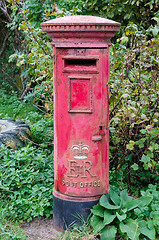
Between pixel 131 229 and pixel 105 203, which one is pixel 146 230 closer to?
pixel 131 229

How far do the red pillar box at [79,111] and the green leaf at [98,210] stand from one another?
55 mm

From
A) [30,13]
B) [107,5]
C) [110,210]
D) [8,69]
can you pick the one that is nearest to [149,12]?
[107,5]

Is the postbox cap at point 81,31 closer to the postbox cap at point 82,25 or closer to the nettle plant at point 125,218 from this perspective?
the postbox cap at point 82,25

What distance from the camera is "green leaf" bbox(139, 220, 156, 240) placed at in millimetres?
2665

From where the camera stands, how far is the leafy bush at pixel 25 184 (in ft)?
10.3

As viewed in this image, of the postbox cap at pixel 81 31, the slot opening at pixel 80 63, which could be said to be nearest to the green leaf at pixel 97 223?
the slot opening at pixel 80 63

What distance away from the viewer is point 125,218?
9.07ft

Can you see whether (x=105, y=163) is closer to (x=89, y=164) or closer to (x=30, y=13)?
(x=89, y=164)

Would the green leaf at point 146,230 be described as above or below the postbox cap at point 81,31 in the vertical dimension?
below

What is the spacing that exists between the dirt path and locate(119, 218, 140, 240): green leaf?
653mm

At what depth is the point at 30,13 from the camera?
5.99 m

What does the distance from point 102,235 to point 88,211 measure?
26 centimetres

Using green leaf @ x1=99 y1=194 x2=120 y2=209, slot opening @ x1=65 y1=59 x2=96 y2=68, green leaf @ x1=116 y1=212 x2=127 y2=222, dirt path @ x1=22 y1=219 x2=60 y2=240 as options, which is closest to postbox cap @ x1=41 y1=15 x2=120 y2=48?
slot opening @ x1=65 y1=59 x2=96 y2=68

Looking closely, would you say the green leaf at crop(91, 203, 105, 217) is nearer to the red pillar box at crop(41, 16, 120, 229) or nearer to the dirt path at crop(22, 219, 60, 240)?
the red pillar box at crop(41, 16, 120, 229)
